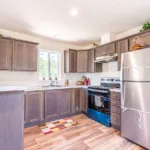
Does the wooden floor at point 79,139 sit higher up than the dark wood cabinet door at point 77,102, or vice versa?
the dark wood cabinet door at point 77,102

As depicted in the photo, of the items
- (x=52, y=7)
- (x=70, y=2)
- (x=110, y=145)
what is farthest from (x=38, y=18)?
(x=110, y=145)

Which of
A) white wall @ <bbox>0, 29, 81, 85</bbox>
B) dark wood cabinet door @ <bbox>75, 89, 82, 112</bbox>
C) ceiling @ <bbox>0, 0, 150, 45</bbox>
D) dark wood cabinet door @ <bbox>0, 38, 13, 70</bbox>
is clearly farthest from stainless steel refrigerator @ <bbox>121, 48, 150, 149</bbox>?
dark wood cabinet door @ <bbox>0, 38, 13, 70</bbox>

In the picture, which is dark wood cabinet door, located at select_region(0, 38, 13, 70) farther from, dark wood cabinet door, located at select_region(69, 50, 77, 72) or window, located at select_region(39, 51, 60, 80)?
dark wood cabinet door, located at select_region(69, 50, 77, 72)

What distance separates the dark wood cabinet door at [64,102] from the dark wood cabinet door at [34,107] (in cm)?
53

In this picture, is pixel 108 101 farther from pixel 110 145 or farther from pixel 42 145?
pixel 42 145

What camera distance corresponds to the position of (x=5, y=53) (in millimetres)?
2902

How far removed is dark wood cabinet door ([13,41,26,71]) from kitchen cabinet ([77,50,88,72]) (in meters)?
1.88

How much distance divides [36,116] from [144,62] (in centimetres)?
272

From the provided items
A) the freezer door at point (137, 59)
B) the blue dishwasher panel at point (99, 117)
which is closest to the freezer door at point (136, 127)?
the blue dishwasher panel at point (99, 117)

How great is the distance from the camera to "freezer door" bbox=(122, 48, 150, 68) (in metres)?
1.92

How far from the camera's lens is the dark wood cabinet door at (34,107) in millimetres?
2850

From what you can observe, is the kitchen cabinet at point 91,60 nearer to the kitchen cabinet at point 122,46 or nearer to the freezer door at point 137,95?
the kitchen cabinet at point 122,46

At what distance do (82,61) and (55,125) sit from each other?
7.66 ft

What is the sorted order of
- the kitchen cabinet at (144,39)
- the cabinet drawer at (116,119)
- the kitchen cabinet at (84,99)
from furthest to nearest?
the kitchen cabinet at (84,99), the cabinet drawer at (116,119), the kitchen cabinet at (144,39)
